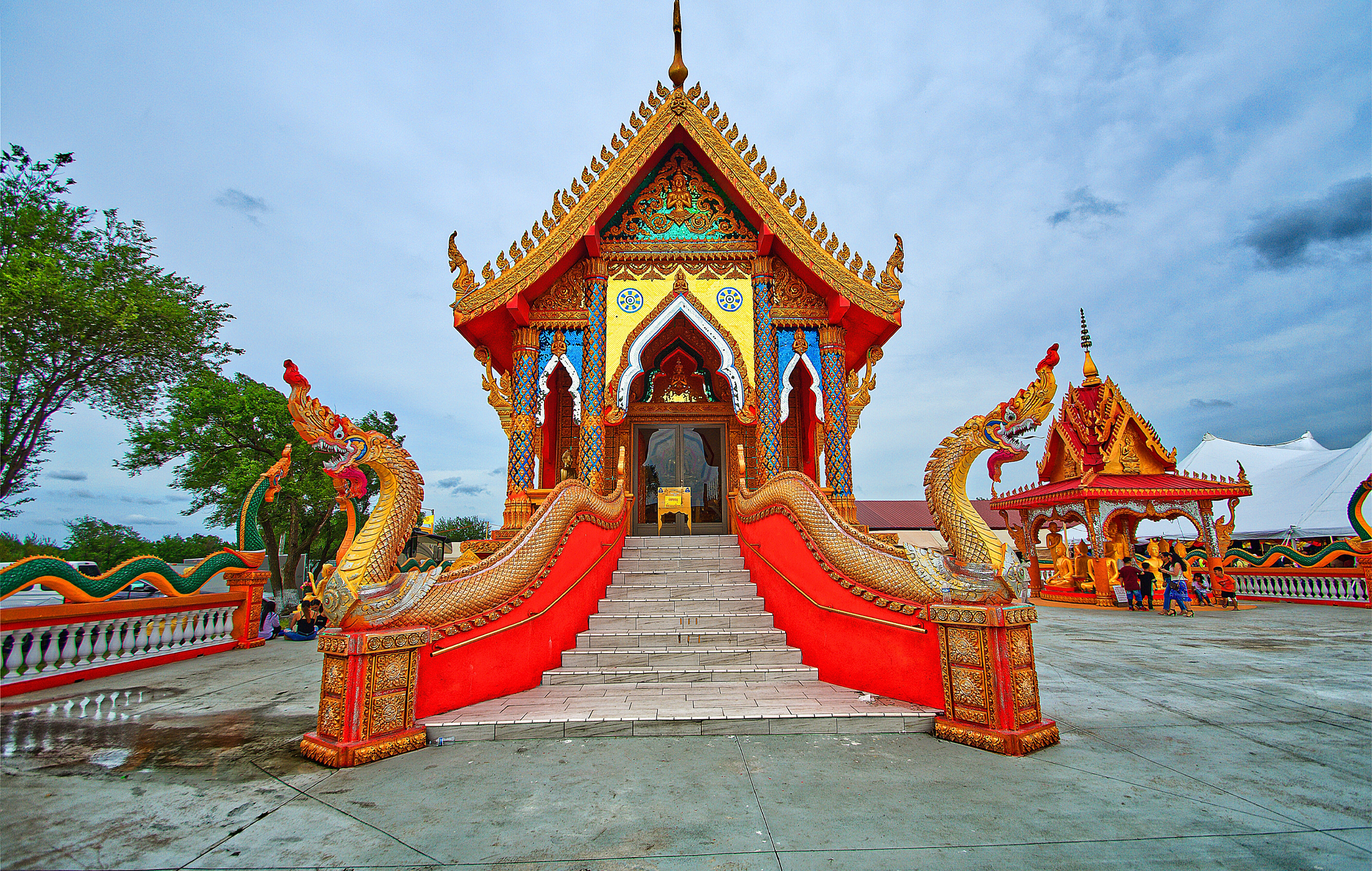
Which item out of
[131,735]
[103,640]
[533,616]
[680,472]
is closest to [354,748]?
[533,616]

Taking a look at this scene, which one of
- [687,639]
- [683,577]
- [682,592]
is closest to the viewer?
[687,639]

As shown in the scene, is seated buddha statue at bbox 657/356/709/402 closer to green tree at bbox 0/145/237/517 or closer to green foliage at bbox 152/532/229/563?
green tree at bbox 0/145/237/517

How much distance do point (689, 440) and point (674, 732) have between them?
22.5ft

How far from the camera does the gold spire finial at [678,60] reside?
9594mm

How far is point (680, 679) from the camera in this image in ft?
16.5

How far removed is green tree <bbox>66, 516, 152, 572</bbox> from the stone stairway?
27.6 m

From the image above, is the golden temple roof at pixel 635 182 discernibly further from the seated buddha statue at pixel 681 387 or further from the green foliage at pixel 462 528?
the green foliage at pixel 462 528

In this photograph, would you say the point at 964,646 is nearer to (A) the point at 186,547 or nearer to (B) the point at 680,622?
(B) the point at 680,622

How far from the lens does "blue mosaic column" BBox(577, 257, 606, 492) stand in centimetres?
876

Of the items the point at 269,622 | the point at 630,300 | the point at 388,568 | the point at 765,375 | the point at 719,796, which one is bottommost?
the point at 269,622

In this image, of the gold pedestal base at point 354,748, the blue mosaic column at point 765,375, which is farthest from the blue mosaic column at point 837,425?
the gold pedestal base at point 354,748

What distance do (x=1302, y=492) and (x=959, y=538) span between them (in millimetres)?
25793

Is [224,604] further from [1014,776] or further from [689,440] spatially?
Result: [1014,776]

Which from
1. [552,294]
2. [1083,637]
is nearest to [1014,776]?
[1083,637]
